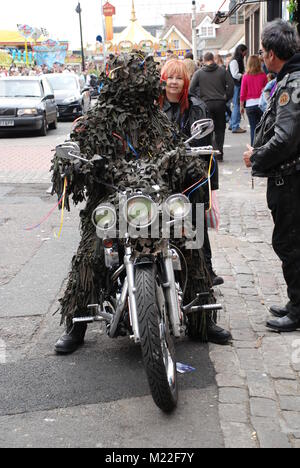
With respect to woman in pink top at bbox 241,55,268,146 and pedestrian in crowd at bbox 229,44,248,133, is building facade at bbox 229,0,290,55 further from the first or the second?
woman in pink top at bbox 241,55,268,146

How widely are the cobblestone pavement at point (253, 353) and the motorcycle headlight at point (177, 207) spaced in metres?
1.03

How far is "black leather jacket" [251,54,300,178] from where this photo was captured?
4.15m

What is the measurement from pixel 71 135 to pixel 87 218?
55 cm

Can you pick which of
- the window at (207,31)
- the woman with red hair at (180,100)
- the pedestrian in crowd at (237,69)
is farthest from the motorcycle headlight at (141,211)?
the window at (207,31)

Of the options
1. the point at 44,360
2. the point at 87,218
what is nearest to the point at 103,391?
the point at 44,360

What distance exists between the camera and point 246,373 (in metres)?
3.97

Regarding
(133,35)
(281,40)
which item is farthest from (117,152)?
(133,35)

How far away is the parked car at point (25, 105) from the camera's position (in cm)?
1839

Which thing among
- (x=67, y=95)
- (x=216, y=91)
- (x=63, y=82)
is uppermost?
(x=63, y=82)

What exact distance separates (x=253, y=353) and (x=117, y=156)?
1535 mm

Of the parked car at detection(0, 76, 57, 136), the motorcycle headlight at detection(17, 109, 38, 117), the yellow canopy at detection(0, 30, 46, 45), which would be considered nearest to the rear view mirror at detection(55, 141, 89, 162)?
the parked car at detection(0, 76, 57, 136)

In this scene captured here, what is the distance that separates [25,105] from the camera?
18391 mm

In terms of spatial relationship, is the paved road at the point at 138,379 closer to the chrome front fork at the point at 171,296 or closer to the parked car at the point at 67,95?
the chrome front fork at the point at 171,296

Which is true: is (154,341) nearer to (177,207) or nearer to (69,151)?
(177,207)
